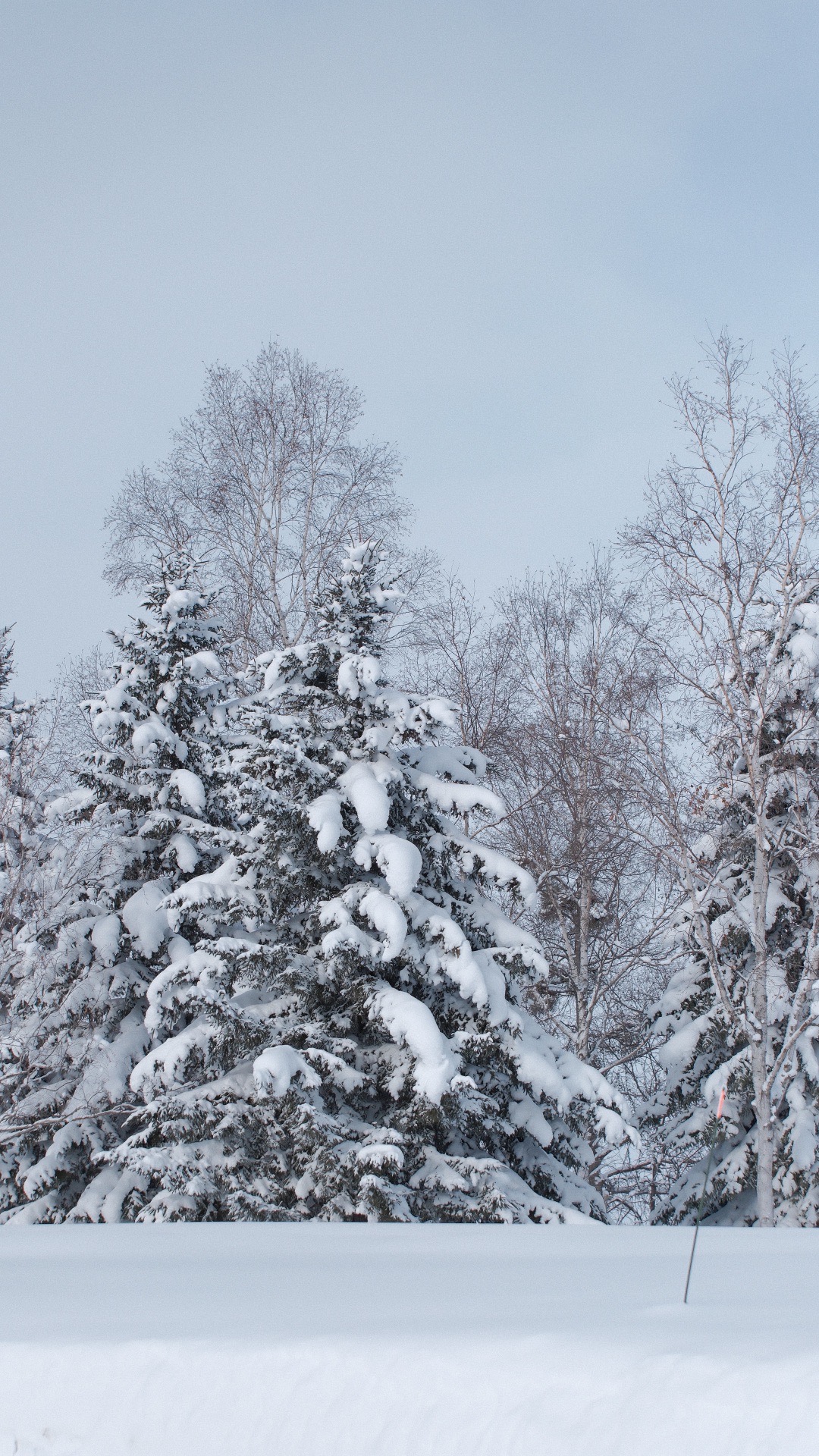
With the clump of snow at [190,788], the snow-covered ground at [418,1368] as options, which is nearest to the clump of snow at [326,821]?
the clump of snow at [190,788]

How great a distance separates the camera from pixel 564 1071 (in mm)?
10320

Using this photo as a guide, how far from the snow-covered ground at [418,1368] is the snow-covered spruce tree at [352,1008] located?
18.9 feet

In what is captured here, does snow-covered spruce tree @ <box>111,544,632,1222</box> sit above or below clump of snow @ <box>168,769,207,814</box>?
below

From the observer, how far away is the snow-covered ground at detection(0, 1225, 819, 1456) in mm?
2227

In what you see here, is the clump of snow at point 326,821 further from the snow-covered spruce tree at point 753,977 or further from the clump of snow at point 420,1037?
the snow-covered spruce tree at point 753,977

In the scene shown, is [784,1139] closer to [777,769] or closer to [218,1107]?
[777,769]

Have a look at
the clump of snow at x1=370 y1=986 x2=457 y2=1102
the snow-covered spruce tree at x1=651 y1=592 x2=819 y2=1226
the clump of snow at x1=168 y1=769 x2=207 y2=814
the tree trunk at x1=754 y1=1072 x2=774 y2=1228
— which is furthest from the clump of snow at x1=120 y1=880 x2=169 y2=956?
the tree trunk at x1=754 y1=1072 x2=774 y2=1228

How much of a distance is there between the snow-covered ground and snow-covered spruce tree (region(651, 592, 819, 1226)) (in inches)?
390

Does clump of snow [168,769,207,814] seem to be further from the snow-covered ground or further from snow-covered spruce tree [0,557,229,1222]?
the snow-covered ground

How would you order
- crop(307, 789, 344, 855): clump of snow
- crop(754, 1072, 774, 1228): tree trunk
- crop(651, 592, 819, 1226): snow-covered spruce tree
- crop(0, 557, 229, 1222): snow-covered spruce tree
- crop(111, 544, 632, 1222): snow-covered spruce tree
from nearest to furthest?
1. crop(111, 544, 632, 1222): snow-covered spruce tree
2. crop(307, 789, 344, 855): clump of snow
3. crop(0, 557, 229, 1222): snow-covered spruce tree
4. crop(754, 1072, 774, 1228): tree trunk
5. crop(651, 592, 819, 1226): snow-covered spruce tree

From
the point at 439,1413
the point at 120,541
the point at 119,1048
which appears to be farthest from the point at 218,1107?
the point at 120,541

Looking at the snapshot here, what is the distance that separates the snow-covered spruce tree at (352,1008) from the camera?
9156 mm

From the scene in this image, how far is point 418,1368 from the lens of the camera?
8.00ft

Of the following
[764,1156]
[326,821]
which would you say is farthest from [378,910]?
[764,1156]
